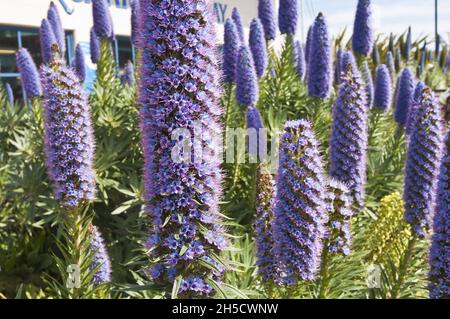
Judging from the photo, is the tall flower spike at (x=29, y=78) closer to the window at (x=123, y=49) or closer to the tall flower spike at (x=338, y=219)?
the tall flower spike at (x=338, y=219)

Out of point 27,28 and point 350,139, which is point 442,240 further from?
point 27,28

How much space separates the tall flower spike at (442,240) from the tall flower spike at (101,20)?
4784mm

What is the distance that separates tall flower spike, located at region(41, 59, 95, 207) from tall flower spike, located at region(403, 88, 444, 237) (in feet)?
7.69

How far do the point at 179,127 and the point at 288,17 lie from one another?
16.0ft

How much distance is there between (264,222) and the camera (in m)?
2.99

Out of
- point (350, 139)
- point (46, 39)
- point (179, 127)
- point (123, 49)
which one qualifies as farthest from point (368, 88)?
point (123, 49)

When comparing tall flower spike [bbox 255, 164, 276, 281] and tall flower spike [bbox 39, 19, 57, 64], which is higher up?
tall flower spike [bbox 39, 19, 57, 64]

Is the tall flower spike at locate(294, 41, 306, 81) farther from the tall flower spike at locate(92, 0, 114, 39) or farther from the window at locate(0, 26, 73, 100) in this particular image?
the window at locate(0, 26, 73, 100)

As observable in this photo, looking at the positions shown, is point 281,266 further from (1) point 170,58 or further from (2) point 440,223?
(1) point 170,58

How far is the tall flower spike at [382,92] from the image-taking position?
6359 millimetres

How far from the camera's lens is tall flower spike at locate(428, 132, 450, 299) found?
2.81 meters

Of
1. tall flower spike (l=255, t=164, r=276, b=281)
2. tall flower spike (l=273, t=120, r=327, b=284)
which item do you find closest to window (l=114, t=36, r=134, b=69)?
tall flower spike (l=255, t=164, r=276, b=281)

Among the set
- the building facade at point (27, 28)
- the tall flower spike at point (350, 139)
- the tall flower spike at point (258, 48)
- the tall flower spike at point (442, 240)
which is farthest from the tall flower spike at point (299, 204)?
the building facade at point (27, 28)

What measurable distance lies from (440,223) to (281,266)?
3.39 ft
